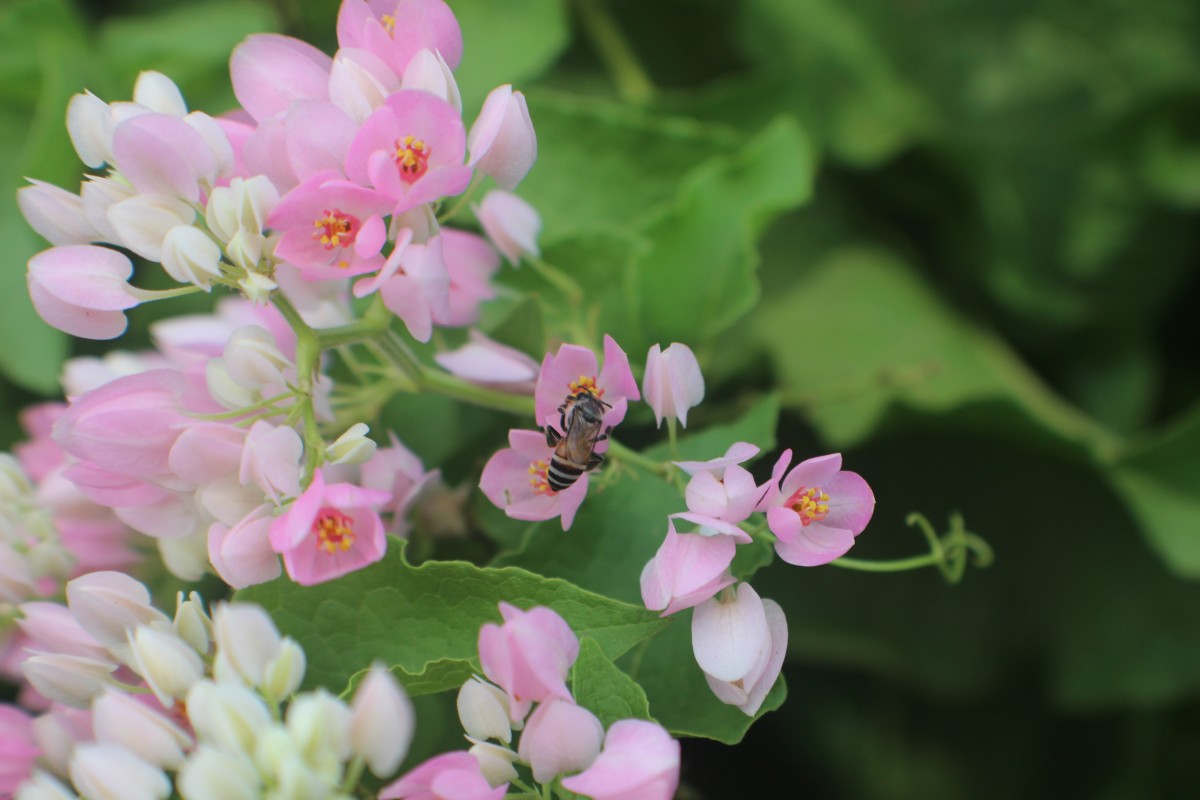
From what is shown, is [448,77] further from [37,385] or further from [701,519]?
[37,385]

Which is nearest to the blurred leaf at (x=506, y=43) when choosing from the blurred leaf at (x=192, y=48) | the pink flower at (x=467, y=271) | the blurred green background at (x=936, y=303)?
the blurred green background at (x=936, y=303)

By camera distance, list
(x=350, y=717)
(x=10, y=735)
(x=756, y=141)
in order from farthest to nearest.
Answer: (x=756, y=141) → (x=10, y=735) → (x=350, y=717)

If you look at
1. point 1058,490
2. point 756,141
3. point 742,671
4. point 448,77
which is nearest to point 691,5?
point 756,141

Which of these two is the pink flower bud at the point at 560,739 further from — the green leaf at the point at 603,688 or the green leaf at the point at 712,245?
the green leaf at the point at 712,245

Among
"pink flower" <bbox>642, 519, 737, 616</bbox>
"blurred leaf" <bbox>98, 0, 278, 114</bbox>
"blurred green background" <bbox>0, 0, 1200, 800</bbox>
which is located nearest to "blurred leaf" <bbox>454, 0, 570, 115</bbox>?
"blurred green background" <bbox>0, 0, 1200, 800</bbox>

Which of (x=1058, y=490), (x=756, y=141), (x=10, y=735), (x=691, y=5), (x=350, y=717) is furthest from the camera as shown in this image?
(x=691, y=5)

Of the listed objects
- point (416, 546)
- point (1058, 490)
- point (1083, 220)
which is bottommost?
point (1058, 490)

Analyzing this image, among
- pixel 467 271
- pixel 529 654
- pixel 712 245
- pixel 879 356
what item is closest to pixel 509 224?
pixel 467 271

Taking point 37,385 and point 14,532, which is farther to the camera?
point 37,385
